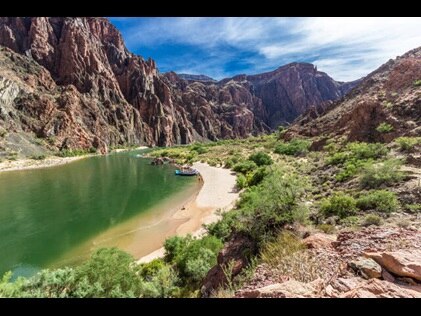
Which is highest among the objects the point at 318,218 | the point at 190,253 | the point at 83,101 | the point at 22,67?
the point at 22,67

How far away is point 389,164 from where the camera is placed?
14.9 meters

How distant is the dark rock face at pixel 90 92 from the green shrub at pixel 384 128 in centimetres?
9326

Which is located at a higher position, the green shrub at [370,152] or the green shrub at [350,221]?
the green shrub at [370,152]

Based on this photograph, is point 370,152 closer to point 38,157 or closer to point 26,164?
point 26,164

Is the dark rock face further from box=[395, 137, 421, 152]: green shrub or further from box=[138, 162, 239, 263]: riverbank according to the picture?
box=[395, 137, 421, 152]: green shrub

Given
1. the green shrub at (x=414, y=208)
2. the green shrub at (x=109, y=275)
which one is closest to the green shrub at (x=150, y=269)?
the green shrub at (x=109, y=275)

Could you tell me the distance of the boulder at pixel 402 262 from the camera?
4.03 m

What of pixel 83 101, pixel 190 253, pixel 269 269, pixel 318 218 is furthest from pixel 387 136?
pixel 83 101

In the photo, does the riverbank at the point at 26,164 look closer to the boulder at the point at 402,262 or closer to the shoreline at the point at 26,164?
the shoreline at the point at 26,164

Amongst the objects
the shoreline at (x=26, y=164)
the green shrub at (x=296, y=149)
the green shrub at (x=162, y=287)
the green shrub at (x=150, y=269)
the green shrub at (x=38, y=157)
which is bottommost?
the green shrub at (x=150, y=269)

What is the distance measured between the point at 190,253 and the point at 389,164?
1154 centimetres

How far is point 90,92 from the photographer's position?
127 metres

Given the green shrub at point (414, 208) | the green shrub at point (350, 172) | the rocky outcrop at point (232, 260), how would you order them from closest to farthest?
the rocky outcrop at point (232, 260)
the green shrub at point (414, 208)
the green shrub at point (350, 172)
